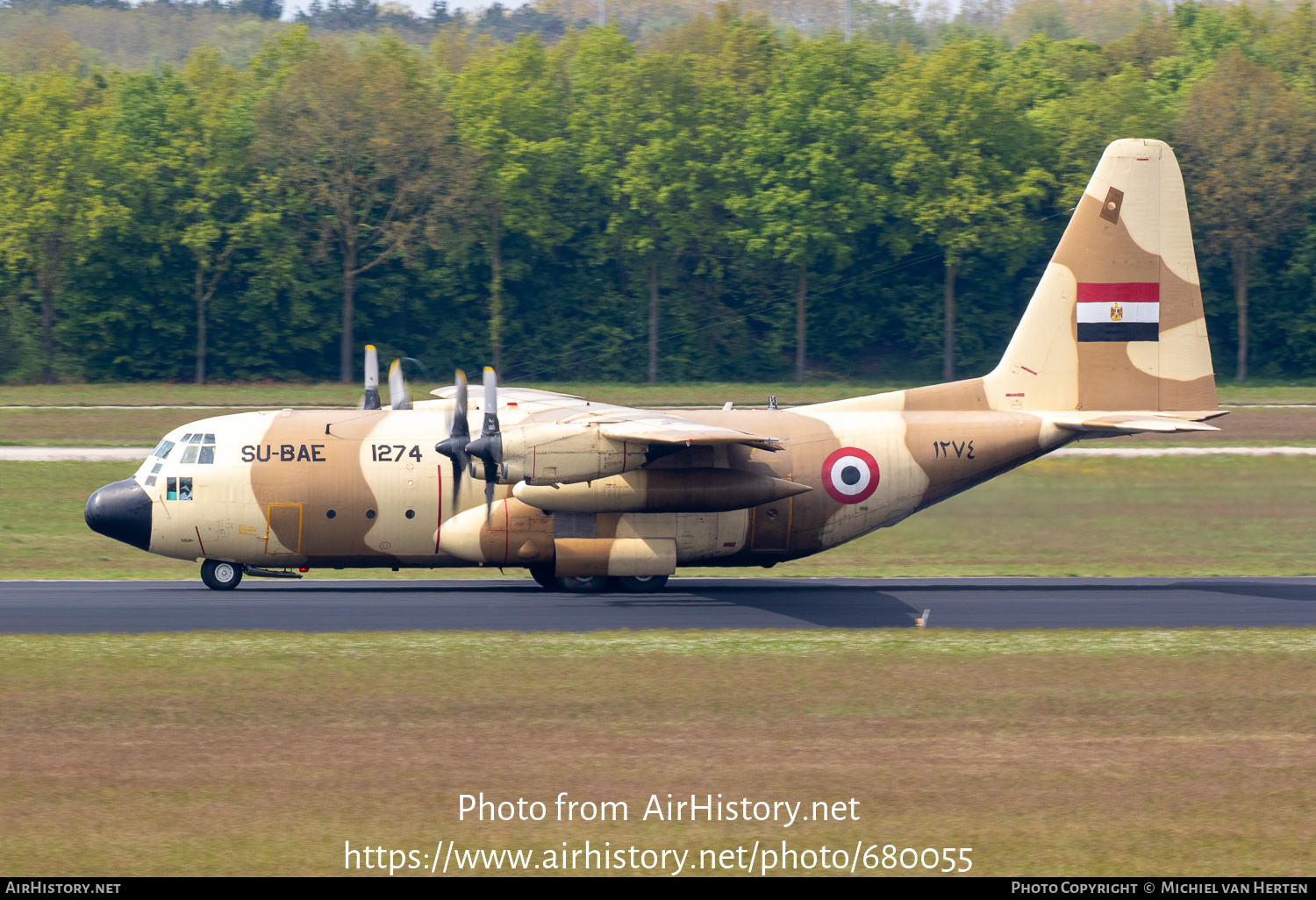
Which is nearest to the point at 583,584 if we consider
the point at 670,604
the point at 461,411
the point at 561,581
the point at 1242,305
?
the point at 561,581

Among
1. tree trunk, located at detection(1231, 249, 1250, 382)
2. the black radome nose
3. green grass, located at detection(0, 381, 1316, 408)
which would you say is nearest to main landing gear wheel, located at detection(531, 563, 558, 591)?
the black radome nose

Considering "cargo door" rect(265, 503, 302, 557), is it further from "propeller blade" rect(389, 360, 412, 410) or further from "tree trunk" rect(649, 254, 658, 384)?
Result: "tree trunk" rect(649, 254, 658, 384)

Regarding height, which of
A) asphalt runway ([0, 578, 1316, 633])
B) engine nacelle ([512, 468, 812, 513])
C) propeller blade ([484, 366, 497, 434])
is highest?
propeller blade ([484, 366, 497, 434])

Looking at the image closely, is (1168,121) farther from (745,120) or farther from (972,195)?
(745,120)

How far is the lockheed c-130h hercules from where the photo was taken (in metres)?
23.9

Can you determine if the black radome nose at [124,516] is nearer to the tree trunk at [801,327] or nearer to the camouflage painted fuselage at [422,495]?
the camouflage painted fuselage at [422,495]

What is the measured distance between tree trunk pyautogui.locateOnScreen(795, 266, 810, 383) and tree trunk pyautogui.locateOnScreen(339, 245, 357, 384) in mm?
21417

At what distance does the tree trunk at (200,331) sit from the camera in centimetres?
6519

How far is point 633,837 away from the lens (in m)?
11.8

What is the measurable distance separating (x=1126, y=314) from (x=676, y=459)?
30.4 feet

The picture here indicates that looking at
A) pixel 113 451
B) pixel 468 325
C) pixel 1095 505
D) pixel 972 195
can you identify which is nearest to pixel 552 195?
pixel 468 325

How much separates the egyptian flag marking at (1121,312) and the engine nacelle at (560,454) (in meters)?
9.29

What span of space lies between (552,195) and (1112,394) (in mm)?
45836

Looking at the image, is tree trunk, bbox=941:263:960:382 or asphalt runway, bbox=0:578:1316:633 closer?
asphalt runway, bbox=0:578:1316:633
